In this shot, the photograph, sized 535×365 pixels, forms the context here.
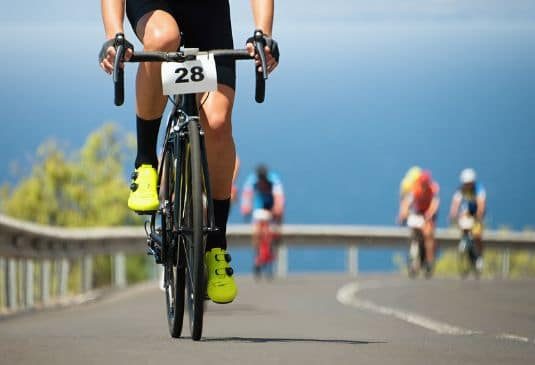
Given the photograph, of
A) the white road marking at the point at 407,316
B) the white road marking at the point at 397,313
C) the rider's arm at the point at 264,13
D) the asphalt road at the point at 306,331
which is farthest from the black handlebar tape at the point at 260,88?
the white road marking at the point at 397,313

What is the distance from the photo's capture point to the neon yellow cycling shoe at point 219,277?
8000 millimetres

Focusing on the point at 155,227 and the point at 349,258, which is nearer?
the point at 155,227

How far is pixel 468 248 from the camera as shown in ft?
102

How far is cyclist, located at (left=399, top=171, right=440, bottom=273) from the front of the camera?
2866cm

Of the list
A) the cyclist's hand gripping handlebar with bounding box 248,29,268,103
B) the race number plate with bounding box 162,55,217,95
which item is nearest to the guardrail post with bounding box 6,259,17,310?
the race number plate with bounding box 162,55,217,95

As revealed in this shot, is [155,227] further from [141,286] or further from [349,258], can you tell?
[349,258]

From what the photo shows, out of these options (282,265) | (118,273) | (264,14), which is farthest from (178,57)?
(282,265)

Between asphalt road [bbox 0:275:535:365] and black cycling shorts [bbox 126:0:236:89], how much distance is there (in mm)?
1480

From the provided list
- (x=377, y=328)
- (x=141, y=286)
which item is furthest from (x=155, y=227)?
(x=141, y=286)

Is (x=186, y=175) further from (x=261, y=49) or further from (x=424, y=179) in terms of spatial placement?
(x=424, y=179)

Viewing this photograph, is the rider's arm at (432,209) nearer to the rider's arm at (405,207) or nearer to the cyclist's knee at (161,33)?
the rider's arm at (405,207)

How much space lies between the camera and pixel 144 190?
27.4 feet

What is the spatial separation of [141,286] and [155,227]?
17.2m

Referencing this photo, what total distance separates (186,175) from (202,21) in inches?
30.6
